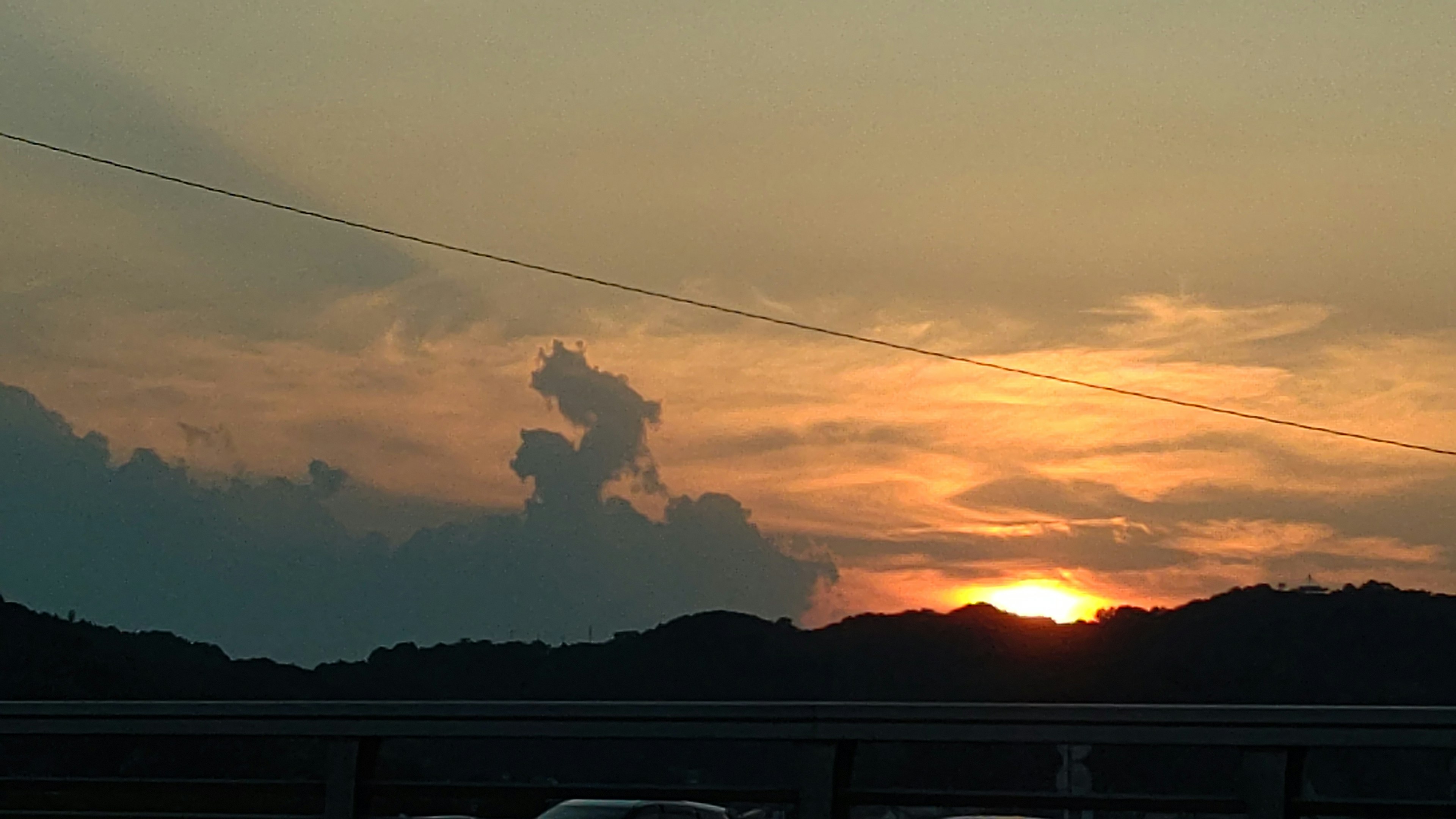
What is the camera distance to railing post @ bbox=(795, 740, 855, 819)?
8.03 metres

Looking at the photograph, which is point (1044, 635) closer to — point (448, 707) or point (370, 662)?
point (370, 662)

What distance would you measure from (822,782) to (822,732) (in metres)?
0.26

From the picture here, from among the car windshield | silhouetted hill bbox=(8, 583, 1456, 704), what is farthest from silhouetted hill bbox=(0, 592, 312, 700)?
the car windshield

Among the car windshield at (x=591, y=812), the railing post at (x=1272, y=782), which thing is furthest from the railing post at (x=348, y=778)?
the car windshield at (x=591, y=812)

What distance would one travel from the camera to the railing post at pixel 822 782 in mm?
8031

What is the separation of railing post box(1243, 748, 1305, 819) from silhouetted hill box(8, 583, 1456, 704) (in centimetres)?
5850

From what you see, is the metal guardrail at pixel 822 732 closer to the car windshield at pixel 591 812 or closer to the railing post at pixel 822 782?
the railing post at pixel 822 782

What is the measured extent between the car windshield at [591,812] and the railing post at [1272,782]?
865 cm

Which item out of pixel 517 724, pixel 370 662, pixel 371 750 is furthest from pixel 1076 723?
pixel 370 662

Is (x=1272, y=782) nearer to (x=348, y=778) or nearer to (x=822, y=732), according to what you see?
(x=822, y=732)

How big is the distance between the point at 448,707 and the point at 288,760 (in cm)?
2959

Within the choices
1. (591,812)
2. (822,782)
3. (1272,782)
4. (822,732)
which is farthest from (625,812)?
(1272,782)

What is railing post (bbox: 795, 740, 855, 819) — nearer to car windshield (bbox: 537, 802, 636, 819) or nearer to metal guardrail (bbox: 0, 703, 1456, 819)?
metal guardrail (bbox: 0, 703, 1456, 819)

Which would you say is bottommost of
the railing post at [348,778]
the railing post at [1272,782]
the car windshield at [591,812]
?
the car windshield at [591,812]
